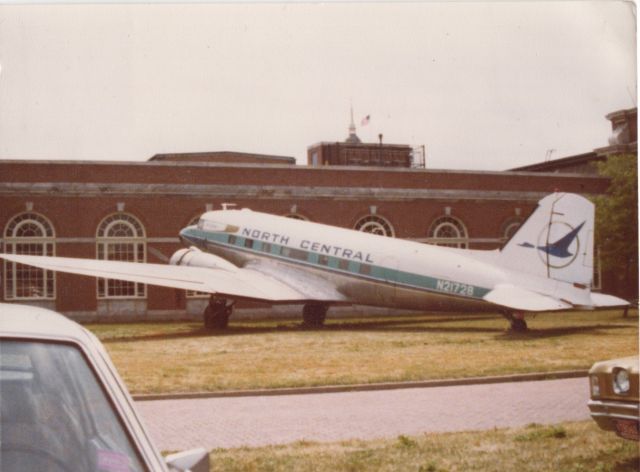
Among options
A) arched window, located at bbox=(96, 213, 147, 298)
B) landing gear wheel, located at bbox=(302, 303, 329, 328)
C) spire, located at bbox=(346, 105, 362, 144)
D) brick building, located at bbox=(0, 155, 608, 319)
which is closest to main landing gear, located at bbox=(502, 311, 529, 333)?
brick building, located at bbox=(0, 155, 608, 319)

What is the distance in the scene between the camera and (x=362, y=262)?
15.0 m

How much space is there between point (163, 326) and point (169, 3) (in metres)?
4.81

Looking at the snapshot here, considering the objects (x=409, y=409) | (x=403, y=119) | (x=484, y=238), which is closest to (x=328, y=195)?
(x=484, y=238)

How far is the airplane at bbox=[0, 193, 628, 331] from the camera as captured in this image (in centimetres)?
1005

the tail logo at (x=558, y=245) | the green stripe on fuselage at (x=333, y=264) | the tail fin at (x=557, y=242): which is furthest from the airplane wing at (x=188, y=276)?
the tail logo at (x=558, y=245)

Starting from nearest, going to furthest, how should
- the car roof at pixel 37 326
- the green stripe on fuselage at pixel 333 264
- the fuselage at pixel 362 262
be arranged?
the car roof at pixel 37 326
the fuselage at pixel 362 262
the green stripe on fuselage at pixel 333 264

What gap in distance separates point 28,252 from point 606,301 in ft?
23.0

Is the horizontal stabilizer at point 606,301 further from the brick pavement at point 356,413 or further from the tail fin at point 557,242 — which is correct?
the brick pavement at point 356,413

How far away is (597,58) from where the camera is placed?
25.1 feet

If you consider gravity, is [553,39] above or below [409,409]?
above

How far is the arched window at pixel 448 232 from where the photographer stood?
11.6 meters

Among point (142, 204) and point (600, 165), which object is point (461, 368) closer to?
point (600, 165)

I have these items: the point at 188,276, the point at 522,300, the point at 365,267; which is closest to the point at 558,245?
the point at 522,300

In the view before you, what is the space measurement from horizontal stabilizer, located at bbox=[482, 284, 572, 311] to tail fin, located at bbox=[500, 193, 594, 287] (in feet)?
1.24
